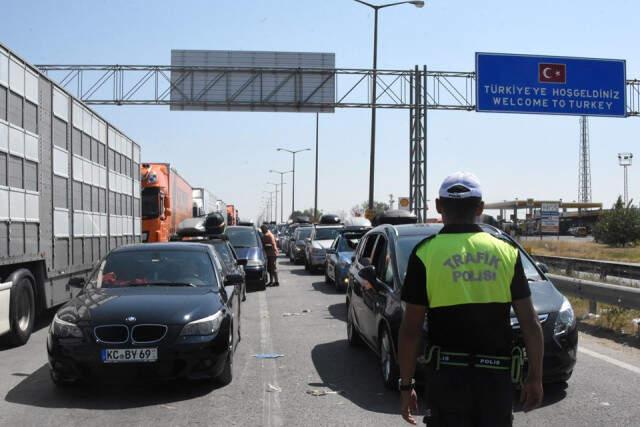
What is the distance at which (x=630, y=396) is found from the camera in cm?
666

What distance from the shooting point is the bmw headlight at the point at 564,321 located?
6566 mm

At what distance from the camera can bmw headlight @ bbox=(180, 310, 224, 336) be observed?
685 centimetres

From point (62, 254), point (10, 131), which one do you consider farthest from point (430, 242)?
point (62, 254)

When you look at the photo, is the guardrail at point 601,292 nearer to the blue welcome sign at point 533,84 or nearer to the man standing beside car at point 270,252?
the man standing beside car at point 270,252

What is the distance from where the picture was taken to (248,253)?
1939 centimetres

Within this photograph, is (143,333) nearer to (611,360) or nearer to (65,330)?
(65,330)

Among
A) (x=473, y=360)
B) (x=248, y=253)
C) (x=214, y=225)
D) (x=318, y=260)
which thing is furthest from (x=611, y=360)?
(x=318, y=260)

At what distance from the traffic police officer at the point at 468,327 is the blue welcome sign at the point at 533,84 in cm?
2121

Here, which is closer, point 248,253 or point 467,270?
point 467,270

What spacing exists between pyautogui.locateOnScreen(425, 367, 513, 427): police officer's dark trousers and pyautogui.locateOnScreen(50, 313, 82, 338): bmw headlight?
4439 mm

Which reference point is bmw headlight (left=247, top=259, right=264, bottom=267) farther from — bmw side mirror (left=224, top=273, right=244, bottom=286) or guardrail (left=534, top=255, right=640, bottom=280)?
bmw side mirror (left=224, top=273, right=244, bottom=286)

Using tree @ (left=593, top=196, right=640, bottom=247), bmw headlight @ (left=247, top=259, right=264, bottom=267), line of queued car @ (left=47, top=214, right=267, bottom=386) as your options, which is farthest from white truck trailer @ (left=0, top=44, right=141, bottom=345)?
tree @ (left=593, top=196, right=640, bottom=247)

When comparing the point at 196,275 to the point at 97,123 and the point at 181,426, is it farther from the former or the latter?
the point at 97,123

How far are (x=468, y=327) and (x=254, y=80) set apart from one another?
24926 millimetres
